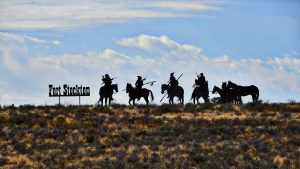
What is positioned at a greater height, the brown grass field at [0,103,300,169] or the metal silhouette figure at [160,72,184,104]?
the metal silhouette figure at [160,72,184,104]

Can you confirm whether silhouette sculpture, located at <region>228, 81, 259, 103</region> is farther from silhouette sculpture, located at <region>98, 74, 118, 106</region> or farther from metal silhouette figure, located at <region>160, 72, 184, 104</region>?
silhouette sculpture, located at <region>98, 74, 118, 106</region>

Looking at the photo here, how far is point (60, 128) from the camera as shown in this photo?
119 ft

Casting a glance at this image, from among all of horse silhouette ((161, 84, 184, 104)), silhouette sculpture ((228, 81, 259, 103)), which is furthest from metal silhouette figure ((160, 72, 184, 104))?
silhouette sculpture ((228, 81, 259, 103))

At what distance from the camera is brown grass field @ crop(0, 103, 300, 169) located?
83.4ft

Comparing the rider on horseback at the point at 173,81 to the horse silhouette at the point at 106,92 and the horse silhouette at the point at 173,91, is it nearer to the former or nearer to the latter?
the horse silhouette at the point at 173,91

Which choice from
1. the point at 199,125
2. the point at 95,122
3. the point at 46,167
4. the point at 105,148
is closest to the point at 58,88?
the point at 95,122

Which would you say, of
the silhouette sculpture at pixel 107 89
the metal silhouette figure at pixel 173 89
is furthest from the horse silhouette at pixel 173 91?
the silhouette sculpture at pixel 107 89

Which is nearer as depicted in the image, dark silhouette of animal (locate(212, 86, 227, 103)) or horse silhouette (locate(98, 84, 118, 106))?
horse silhouette (locate(98, 84, 118, 106))

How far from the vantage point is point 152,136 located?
107 feet

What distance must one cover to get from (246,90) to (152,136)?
23623 millimetres

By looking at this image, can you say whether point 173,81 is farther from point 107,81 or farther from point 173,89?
point 107,81

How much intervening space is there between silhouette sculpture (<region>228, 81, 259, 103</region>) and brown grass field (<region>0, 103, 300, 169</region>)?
8.82m

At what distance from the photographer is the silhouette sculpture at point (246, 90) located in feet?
175

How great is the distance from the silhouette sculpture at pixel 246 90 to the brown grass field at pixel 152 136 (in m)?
8.82
